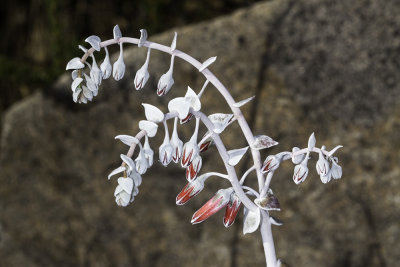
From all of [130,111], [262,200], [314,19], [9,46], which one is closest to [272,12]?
[314,19]

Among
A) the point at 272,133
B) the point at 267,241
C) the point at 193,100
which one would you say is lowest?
the point at 267,241

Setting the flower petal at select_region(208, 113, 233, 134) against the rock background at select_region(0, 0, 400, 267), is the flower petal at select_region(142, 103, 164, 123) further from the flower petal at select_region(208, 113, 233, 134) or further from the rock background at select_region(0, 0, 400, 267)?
the rock background at select_region(0, 0, 400, 267)

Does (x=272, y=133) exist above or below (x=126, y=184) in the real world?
above

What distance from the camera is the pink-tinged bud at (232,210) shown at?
51 centimetres

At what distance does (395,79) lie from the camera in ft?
3.62

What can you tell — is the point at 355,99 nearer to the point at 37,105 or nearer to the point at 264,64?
the point at 264,64

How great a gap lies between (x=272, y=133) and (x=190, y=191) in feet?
2.16

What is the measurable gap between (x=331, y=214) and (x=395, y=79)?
258 millimetres

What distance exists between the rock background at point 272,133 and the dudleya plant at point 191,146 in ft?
2.06

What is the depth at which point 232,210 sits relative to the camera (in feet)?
1.69

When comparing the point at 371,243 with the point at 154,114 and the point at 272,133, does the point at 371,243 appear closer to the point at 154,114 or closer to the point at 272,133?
the point at 272,133

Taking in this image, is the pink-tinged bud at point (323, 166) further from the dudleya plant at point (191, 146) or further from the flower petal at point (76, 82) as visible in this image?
the flower petal at point (76, 82)

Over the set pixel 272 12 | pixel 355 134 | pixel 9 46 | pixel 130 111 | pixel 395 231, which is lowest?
pixel 395 231

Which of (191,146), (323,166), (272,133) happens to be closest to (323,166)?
(323,166)
